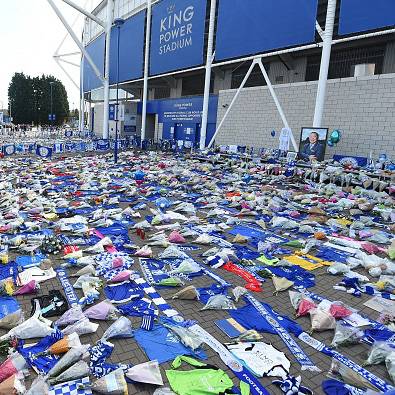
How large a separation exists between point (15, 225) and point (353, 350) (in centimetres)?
604

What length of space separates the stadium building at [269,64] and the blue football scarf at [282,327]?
12388 mm

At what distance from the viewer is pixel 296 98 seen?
60.3ft

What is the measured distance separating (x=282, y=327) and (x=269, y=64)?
21.1 metres

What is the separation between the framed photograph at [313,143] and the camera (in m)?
14.2

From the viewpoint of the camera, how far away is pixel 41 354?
3041mm

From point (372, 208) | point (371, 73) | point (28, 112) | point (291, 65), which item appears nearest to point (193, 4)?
point (291, 65)

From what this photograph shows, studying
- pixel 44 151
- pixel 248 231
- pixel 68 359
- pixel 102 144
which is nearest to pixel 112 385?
pixel 68 359

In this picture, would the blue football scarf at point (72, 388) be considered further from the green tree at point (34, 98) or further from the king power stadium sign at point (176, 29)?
the green tree at point (34, 98)

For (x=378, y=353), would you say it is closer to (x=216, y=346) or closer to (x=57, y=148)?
(x=216, y=346)

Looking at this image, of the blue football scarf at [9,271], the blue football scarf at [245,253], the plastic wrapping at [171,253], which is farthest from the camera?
the blue football scarf at [245,253]

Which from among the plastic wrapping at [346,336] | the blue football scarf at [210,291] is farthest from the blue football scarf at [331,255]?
the plastic wrapping at [346,336]

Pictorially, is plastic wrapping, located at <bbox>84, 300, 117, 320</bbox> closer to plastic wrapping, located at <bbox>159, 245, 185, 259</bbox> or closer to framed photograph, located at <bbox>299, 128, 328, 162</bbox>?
plastic wrapping, located at <bbox>159, 245, 185, 259</bbox>

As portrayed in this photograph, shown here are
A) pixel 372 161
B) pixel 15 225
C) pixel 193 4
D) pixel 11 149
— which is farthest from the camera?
pixel 193 4

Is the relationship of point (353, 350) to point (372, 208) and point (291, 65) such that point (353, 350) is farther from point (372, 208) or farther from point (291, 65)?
point (291, 65)
